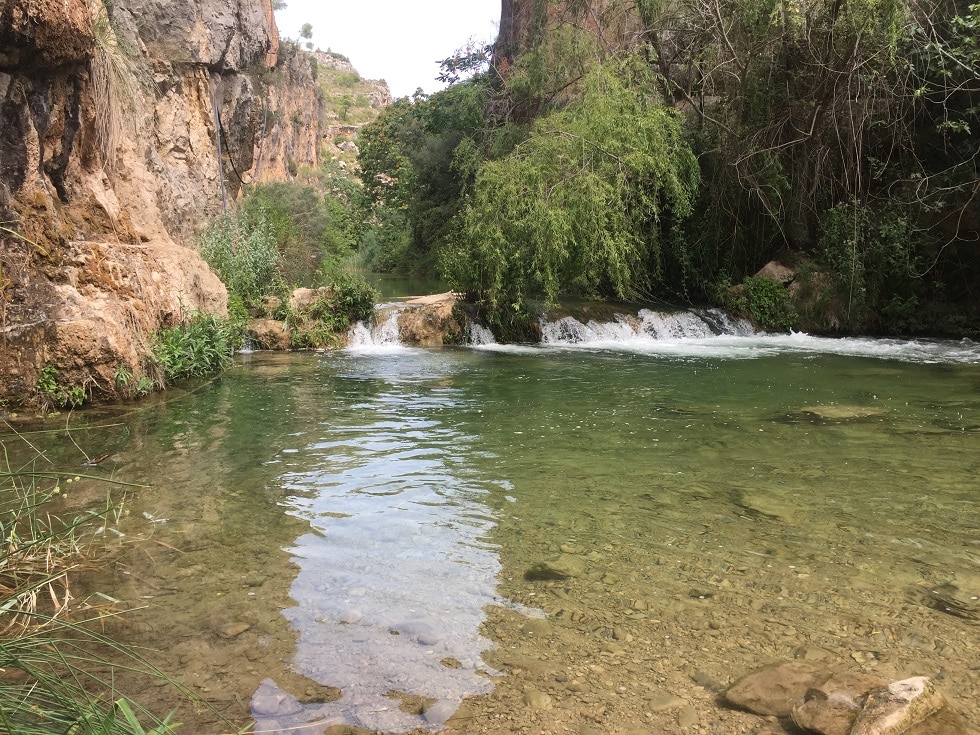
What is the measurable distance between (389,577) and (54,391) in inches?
204

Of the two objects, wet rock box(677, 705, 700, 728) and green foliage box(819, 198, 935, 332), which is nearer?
wet rock box(677, 705, 700, 728)

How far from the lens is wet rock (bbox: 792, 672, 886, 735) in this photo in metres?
2.60

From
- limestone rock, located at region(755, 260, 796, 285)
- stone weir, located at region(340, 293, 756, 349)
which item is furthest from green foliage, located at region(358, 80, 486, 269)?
limestone rock, located at region(755, 260, 796, 285)

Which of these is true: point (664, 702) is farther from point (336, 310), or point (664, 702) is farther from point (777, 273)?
point (777, 273)

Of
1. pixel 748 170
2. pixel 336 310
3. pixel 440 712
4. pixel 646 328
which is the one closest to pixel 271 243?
pixel 336 310

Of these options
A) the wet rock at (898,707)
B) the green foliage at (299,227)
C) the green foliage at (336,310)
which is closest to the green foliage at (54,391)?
the green foliage at (336,310)

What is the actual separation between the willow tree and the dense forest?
0.04 meters

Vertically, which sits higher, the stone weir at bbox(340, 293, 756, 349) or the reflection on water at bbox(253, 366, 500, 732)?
the stone weir at bbox(340, 293, 756, 349)

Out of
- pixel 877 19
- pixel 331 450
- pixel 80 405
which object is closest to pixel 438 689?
pixel 331 450

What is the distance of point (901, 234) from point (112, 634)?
15.0 metres

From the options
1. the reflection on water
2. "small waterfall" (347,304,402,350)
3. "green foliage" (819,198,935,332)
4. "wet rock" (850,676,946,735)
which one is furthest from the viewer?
"green foliage" (819,198,935,332)

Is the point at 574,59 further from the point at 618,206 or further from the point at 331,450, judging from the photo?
the point at 331,450

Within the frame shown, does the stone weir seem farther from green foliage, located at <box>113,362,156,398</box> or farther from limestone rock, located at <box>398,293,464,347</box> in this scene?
green foliage, located at <box>113,362,156,398</box>

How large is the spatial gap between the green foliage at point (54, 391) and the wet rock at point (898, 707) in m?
7.12
